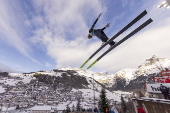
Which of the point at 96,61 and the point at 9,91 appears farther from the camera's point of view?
the point at 9,91

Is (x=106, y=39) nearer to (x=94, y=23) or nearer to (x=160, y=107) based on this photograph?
(x=94, y=23)

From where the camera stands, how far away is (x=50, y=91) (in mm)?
128125

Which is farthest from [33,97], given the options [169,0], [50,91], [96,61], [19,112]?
[169,0]

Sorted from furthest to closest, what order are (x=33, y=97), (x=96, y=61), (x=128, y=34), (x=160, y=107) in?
(x=33, y=97)
(x=96, y=61)
(x=128, y=34)
(x=160, y=107)

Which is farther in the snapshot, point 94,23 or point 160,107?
point 94,23

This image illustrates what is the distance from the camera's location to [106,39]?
10.1 meters

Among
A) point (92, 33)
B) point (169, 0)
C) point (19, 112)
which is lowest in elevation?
point (19, 112)

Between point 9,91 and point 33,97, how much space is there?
30304 millimetres

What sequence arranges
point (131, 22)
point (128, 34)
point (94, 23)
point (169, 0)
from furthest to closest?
1. point (94, 23)
2. point (128, 34)
3. point (131, 22)
4. point (169, 0)

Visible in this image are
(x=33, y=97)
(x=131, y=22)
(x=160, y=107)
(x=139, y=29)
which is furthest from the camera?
(x=33, y=97)

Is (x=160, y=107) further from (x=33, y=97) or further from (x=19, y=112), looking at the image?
(x=33, y=97)

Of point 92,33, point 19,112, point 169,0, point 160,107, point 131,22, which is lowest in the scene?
point 19,112

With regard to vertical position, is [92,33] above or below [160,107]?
above

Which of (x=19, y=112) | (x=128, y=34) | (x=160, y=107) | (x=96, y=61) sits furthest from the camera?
(x=19, y=112)
